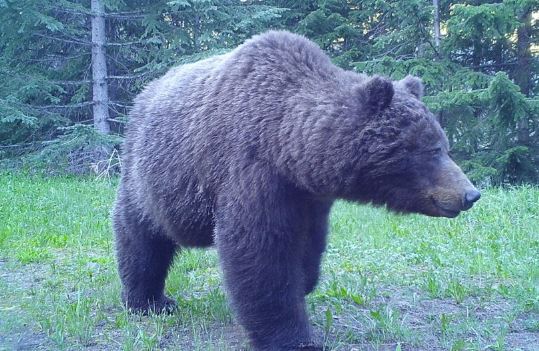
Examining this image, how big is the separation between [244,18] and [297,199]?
40.8 ft

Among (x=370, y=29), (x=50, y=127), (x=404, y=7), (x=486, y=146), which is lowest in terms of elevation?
(x=50, y=127)

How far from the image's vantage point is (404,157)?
402cm

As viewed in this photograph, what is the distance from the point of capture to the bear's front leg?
13.3 ft

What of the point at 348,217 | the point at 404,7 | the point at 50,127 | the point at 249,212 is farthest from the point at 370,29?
the point at 249,212

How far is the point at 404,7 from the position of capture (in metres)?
16.3

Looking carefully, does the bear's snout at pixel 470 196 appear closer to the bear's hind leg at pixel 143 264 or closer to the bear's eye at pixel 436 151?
the bear's eye at pixel 436 151

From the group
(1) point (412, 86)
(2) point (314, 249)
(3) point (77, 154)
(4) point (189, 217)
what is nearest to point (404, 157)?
(1) point (412, 86)

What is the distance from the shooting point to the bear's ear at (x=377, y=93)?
4.02m

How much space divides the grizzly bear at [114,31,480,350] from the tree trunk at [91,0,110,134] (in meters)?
12.3

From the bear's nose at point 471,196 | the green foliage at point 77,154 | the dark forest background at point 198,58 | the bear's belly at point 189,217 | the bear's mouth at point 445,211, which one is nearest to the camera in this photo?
the bear's nose at point 471,196

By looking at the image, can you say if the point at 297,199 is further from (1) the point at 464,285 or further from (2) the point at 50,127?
(2) the point at 50,127

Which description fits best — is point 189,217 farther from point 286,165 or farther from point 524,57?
point 524,57

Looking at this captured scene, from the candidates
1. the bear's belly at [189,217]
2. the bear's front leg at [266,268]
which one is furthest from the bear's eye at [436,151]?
the bear's belly at [189,217]

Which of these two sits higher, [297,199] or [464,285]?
[297,199]
